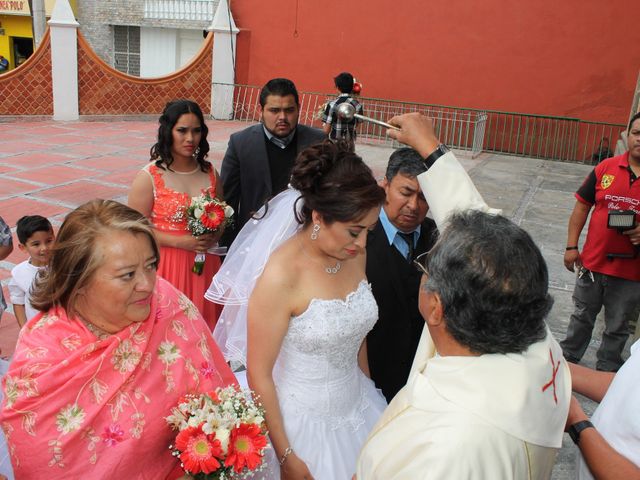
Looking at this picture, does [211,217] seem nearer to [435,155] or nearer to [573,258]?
[435,155]

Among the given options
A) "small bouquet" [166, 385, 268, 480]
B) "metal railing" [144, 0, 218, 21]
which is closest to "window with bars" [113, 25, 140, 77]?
"metal railing" [144, 0, 218, 21]

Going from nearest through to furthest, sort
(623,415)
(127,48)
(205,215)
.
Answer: (623,415)
(205,215)
(127,48)

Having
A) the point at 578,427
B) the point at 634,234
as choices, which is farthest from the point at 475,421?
the point at 634,234

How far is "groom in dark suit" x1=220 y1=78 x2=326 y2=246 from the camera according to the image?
411 cm

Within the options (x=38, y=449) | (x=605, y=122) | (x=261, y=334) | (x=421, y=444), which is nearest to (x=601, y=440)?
(x=421, y=444)

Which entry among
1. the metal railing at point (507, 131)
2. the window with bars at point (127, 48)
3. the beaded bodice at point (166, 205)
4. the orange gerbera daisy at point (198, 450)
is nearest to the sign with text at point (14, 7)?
the window with bars at point (127, 48)

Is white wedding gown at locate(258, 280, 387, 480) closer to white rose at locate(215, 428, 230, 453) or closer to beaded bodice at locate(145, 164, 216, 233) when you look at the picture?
white rose at locate(215, 428, 230, 453)

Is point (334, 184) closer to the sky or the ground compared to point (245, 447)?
closer to the sky

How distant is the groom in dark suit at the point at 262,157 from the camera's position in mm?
4113

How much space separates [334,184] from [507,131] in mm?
13276

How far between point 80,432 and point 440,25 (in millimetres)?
14830

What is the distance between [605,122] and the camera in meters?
13.6

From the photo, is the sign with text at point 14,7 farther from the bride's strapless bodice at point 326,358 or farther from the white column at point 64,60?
the bride's strapless bodice at point 326,358

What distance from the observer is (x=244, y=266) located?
282 centimetres
